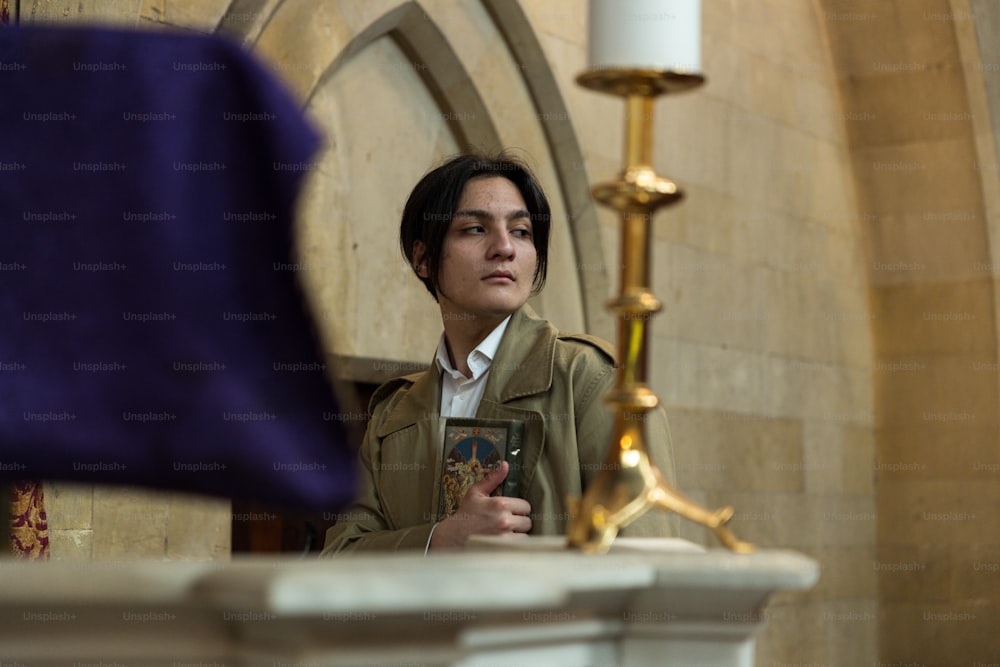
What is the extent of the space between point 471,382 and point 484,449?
0.86ft

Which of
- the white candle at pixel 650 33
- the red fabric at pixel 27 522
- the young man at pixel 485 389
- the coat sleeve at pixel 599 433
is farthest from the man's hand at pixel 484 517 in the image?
the red fabric at pixel 27 522

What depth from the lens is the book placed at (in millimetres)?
2453

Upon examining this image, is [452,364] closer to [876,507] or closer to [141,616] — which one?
[141,616]

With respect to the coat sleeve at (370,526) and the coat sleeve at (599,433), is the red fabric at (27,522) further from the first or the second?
the coat sleeve at (599,433)

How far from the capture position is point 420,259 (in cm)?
290

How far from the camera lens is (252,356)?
130 centimetres

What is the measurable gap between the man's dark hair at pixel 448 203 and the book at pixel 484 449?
1.43 ft

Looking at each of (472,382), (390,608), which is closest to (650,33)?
(390,608)

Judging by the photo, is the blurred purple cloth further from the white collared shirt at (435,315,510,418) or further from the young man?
the white collared shirt at (435,315,510,418)

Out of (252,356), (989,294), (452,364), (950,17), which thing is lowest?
(252,356)

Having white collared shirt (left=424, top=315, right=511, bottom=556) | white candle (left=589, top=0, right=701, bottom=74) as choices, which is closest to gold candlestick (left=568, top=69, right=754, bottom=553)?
white candle (left=589, top=0, right=701, bottom=74)

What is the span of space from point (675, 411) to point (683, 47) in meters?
5.85

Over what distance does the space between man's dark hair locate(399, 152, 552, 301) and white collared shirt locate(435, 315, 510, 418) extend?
0.19m

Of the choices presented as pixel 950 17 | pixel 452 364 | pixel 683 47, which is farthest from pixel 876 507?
pixel 683 47
